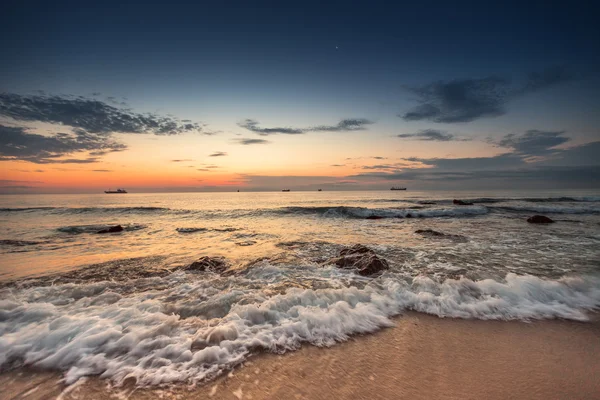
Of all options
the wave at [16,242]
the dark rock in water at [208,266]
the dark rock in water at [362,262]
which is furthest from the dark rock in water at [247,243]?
the wave at [16,242]

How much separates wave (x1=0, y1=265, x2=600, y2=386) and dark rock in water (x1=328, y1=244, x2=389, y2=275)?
2.18 ft

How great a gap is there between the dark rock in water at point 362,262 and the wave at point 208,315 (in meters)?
0.66

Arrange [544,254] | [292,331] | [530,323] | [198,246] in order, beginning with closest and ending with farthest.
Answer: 1. [292,331]
2. [530,323]
3. [544,254]
4. [198,246]

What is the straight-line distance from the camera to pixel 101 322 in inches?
172

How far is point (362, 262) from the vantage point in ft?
25.0

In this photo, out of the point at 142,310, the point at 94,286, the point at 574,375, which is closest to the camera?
the point at 574,375

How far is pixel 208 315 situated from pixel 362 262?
453 cm

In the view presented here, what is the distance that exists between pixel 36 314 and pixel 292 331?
15.3 ft

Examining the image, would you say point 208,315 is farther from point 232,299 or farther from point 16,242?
point 16,242

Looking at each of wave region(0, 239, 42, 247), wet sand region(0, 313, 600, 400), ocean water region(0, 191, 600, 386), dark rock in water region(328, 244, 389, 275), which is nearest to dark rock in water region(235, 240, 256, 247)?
ocean water region(0, 191, 600, 386)

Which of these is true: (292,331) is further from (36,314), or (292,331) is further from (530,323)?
(36,314)

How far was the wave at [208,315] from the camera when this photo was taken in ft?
11.4

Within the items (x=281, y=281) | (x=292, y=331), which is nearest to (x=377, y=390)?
(x=292, y=331)

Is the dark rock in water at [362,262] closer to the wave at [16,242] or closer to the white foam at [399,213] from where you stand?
the wave at [16,242]
